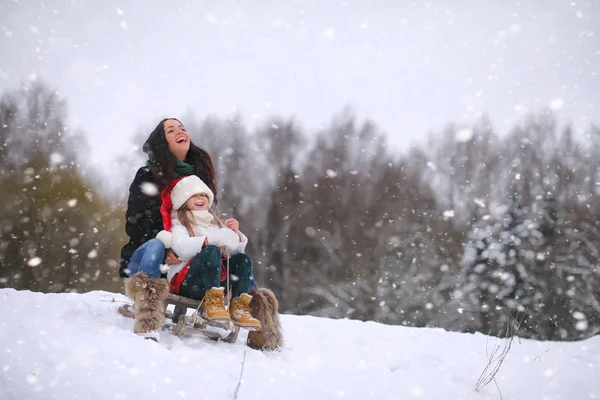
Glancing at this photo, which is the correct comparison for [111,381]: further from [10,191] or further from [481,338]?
[10,191]

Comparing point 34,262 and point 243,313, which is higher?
point 243,313

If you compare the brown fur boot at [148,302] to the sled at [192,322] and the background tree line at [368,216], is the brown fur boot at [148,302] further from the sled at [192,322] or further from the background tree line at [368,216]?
the background tree line at [368,216]

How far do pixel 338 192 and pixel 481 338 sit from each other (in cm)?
1687

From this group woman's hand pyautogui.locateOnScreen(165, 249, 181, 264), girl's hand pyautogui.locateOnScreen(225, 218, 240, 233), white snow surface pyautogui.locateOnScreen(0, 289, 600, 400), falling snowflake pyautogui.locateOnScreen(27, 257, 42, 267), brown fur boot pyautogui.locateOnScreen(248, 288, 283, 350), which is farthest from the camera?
falling snowflake pyautogui.locateOnScreen(27, 257, 42, 267)

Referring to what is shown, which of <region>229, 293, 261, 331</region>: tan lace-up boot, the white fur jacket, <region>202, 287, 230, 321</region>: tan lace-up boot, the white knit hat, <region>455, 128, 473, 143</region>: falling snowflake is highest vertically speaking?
the white knit hat

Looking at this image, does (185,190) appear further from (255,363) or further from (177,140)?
(255,363)

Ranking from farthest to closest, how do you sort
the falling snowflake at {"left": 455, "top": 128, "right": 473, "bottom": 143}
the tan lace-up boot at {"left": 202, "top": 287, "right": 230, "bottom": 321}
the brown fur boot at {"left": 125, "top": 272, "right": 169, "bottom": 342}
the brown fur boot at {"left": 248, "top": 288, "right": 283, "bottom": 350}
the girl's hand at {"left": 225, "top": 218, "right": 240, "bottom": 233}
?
the falling snowflake at {"left": 455, "top": 128, "right": 473, "bottom": 143}, the girl's hand at {"left": 225, "top": 218, "right": 240, "bottom": 233}, the brown fur boot at {"left": 248, "top": 288, "right": 283, "bottom": 350}, the tan lace-up boot at {"left": 202, "top": 287, "right": 230, "bottom": 321}, the brown fur boot at {"left": 125, "top": 272, "right": 169, "bottom": 342}

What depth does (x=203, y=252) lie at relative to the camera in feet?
11.9

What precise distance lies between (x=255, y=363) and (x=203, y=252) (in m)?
0.92

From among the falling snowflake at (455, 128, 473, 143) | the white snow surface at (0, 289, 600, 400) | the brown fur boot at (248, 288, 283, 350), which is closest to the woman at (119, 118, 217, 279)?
the white snow surface at (0, 289, 600, 400)

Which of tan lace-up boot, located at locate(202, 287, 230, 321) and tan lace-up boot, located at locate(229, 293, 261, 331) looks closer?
tan lace-up boot, located at locate(202, 287, 230, 321)

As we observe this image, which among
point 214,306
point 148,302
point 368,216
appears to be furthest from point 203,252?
point 368,216

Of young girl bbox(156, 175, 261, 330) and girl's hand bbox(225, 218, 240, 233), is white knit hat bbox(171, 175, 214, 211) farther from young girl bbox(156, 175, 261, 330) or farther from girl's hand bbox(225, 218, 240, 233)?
girl's hand bbox(225, 218, 240, 233)

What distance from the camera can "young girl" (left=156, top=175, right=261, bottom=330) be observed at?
359 cm
